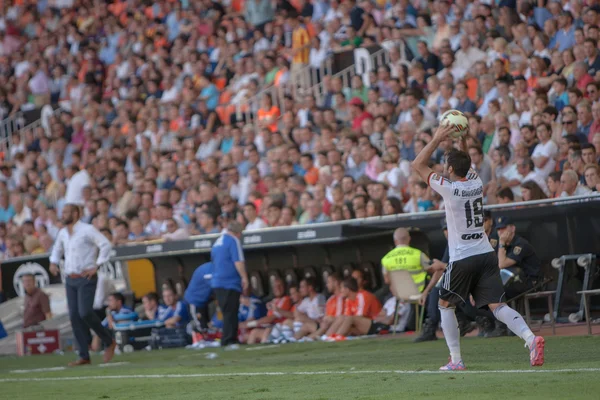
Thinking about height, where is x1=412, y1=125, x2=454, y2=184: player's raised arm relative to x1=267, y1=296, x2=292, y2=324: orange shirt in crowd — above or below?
above

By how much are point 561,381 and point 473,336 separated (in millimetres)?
6167

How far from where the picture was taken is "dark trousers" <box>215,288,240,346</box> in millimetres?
16562

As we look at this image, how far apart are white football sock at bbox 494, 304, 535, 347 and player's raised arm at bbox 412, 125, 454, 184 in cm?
131

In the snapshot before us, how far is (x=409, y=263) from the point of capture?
15023 millimetres

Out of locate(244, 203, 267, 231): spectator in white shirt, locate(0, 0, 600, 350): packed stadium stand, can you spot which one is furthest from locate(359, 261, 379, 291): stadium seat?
locate(244, 203, 267, 231): spectator in white shirt

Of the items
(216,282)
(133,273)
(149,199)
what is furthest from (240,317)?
(149,199)

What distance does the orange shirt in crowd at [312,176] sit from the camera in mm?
19234

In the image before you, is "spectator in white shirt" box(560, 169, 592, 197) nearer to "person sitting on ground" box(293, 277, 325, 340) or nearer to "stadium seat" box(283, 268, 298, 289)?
"person sitting on ground" box(293, 277, 325, 340)

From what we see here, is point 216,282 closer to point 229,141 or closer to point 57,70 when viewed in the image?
point 229,141

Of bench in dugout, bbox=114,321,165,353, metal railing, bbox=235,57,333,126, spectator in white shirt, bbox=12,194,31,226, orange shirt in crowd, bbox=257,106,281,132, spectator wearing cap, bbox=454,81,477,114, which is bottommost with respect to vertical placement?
bench in dugout, bbox=114,321,165,353

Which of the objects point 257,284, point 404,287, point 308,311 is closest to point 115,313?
point 257,284

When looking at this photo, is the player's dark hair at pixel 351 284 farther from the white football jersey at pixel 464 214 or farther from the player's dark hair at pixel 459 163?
the player's dark hair at pixel 459 163

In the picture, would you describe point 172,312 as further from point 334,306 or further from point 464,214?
point 464,214

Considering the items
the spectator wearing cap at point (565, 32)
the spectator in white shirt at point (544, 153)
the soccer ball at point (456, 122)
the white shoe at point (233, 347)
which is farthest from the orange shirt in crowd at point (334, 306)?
the soccer ball at point (456, 122)
